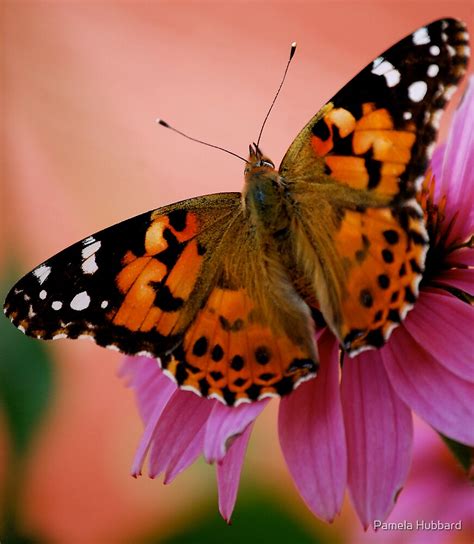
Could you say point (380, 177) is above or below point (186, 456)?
above

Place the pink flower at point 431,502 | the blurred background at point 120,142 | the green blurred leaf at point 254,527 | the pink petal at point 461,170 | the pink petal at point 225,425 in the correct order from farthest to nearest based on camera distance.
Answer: the blurred background at point 120,142 < the green blurred leaf at point 254,527 < the pink flower at point 431,502 < the pink petal at point 461,170 < the pink petal at point 225,425

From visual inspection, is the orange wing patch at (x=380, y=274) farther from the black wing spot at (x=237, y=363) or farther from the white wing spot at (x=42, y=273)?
the white wing spot at (x=42, y=273)

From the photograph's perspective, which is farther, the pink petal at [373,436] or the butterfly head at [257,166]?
the butterfly head at [257,166]

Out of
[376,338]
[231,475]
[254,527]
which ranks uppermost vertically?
[376,338]

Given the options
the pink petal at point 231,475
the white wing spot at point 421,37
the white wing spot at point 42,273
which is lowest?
the pink petal at point 231,475

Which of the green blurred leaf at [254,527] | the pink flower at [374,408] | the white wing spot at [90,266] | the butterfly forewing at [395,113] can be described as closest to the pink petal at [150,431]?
the pink flower at [374,408]

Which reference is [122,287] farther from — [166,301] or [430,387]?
[430,387]

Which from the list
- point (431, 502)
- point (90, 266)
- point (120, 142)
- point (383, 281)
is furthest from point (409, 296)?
point (120, 142)

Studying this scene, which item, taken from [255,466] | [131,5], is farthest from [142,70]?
[255,466]
